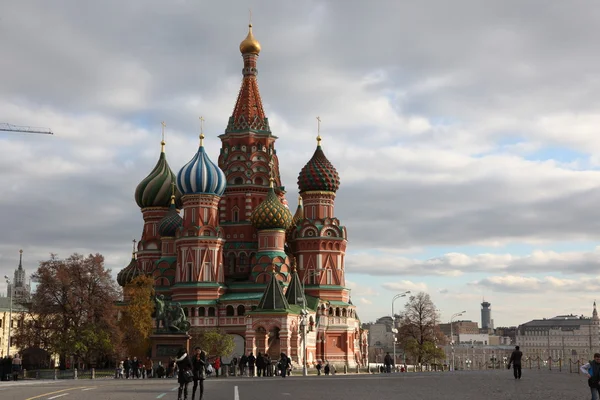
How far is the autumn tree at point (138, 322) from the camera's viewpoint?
7188cm

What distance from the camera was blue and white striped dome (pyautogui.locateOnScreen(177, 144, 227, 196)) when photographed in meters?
81.4

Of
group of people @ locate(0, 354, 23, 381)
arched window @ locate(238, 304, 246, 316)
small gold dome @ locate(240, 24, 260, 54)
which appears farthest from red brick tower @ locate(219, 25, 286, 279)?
group of people @ locate(0, 354, 23, 381)

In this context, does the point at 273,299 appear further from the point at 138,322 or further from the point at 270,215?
the point at 270,215

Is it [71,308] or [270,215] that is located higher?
[270,215]

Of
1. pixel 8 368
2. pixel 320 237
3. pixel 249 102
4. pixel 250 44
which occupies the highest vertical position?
pixel 250 44

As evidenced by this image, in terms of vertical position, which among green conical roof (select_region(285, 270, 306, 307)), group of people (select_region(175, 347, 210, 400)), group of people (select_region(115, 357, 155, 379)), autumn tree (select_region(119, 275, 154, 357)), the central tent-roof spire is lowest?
group of people (select_region(115, 357, 155, 379))

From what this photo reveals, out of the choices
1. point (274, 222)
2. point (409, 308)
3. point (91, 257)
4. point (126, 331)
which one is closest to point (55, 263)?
point (91, 257)

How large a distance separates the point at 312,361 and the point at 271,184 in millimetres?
18695

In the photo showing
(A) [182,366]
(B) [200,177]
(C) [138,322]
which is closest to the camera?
(A) [182,366]

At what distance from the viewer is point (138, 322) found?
7206cm

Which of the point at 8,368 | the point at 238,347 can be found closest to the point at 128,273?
the point at 238,347

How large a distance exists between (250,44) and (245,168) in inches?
529

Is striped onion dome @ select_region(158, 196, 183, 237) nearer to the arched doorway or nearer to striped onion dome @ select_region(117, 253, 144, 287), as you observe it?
striped onion dome @ select_region(117, 253, 144, 287)

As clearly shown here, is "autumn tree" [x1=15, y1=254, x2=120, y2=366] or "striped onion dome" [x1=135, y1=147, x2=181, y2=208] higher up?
"striped onion dome" [x1=135, y1=147, x2=181, y2=208]
